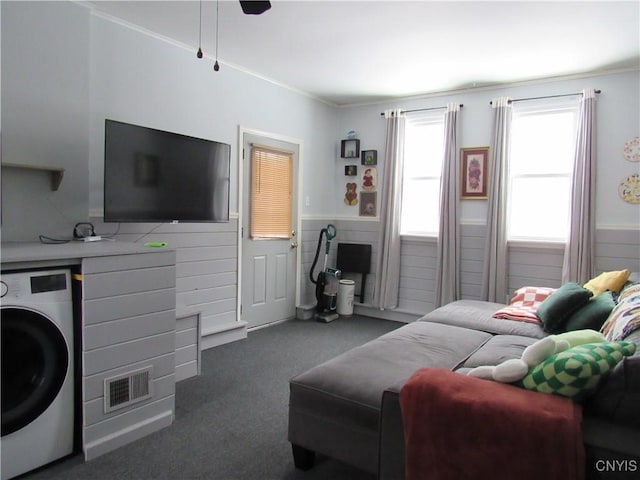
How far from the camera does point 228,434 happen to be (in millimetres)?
2451

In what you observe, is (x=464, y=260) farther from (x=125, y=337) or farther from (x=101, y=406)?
(x=101, y=406)

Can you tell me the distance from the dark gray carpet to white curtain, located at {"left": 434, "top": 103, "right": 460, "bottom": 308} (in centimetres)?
158

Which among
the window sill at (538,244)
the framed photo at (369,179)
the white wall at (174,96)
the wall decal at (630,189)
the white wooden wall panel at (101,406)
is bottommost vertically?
the white wooden wall panel at (101,406)

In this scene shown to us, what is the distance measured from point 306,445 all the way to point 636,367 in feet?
4.64

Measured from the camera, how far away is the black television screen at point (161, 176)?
2.81 metres

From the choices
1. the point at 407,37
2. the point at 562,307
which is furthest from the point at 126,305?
the point at 407,37

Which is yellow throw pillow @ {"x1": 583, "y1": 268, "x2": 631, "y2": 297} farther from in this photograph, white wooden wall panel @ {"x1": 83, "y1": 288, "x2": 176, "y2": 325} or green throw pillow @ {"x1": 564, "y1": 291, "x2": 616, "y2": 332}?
white wooden wall panel @ {"x1": 83, "y1": 288, "x2": 176, "y2": 325}

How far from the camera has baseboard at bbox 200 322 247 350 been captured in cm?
396

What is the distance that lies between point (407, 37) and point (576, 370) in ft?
9.58

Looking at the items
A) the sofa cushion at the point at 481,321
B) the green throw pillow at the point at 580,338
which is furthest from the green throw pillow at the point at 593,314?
the green throw pillow at the point at 580,338

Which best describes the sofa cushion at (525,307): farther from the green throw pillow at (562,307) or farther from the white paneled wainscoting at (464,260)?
the white paneled wainscoting at (464,260)

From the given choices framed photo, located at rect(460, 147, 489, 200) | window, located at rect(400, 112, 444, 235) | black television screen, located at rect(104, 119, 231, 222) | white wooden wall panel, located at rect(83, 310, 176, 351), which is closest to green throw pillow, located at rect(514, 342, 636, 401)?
white wooden wall panel, located at rect(83, 310, 176, 351)

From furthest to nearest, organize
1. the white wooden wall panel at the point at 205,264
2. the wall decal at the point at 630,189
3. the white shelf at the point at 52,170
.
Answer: the wall decal at the point at 630,189
the white wooden wall panel at the point at 205,264
the white shelf at the point at 52,170

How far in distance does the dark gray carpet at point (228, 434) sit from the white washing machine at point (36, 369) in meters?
0.14
